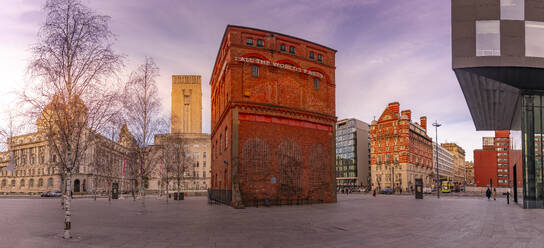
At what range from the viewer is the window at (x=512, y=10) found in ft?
87.8

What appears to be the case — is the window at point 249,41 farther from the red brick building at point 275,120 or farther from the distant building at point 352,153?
the distant building at point 352,153

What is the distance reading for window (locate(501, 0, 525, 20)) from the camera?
26750 millimetres

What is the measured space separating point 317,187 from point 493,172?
428 feet

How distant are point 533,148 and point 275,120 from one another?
69.7 ft

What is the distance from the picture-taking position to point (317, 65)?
131 feet

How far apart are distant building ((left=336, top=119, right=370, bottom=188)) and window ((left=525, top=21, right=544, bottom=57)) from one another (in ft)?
402

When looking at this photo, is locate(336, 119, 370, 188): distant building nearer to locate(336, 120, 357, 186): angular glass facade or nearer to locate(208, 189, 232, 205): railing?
locate(336, 120, 357, 186): angular glass facade

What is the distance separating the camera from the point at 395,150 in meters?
121

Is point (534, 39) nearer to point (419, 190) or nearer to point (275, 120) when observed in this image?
point (275, 120)

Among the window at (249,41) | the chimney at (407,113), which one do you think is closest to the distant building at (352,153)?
the chimney at (407,113)

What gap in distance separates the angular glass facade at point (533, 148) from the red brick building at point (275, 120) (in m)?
16.9

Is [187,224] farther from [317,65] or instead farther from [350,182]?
[350,182]

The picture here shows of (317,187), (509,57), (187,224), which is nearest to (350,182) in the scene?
(317,187)

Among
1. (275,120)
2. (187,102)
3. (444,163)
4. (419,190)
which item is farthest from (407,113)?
(275,120)
